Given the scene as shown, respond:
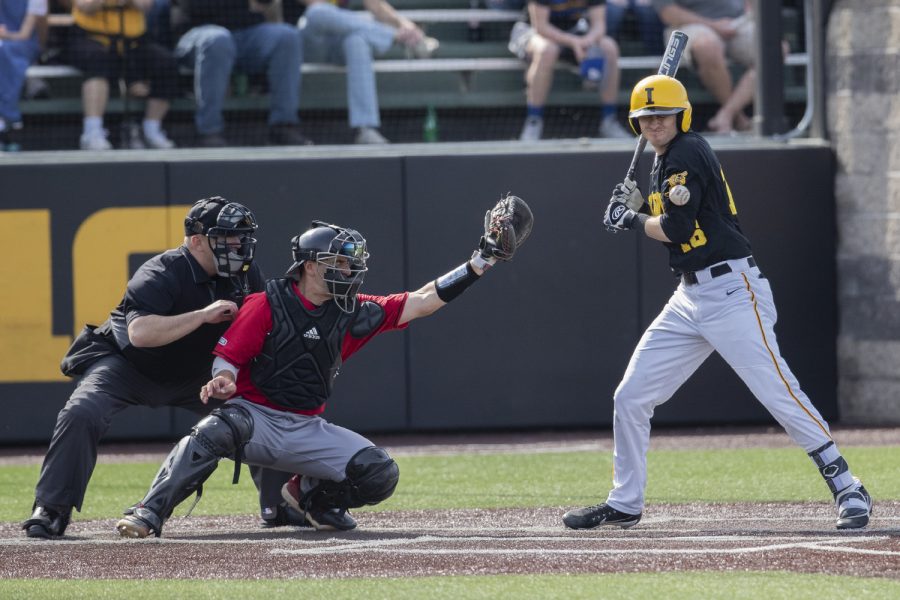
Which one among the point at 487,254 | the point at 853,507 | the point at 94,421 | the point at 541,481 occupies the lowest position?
the point at 541,481

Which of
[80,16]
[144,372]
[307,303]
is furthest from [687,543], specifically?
[80,16]

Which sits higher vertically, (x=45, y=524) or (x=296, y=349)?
(x=296, y=349)

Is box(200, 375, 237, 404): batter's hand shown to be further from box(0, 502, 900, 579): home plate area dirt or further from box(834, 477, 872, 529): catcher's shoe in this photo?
box(834, 477, 872, 529): catcher's shoe

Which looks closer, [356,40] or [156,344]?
[156,344]

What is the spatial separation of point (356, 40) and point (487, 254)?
5.23 m

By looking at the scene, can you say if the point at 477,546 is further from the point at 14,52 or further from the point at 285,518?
the point at 14,52

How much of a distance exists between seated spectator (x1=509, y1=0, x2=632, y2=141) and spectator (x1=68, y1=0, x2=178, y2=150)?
2.71 metres

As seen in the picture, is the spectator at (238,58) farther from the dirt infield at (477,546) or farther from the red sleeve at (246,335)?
the red sleeve at (246,335)

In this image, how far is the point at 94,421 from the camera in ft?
20.2

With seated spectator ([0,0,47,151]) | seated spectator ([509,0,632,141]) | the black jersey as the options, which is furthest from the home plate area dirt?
seated spectator ([509,0,632,141])

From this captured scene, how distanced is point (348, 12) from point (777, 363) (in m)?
5.98

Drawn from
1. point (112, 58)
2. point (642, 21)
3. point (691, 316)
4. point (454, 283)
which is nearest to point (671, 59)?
point (691, 316)

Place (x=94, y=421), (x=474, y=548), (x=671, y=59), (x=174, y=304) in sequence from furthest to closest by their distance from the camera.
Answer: (x=671, y=59) < (x=174, y=304) < (x=94, y=421) < (x=474, y=548)

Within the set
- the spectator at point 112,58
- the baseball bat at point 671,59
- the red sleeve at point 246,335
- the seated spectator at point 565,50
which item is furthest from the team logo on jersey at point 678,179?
the spectator at point 112,58
